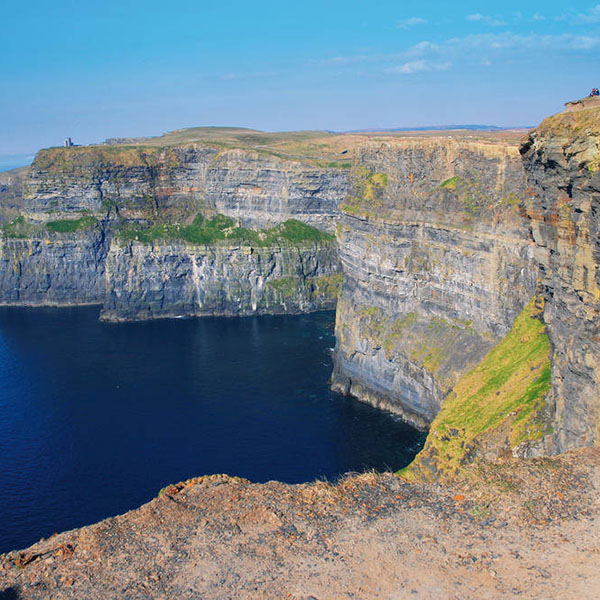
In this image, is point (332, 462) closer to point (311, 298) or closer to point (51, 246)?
point (311, 298)

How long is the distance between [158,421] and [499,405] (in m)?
45.0

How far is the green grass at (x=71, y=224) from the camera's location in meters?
160

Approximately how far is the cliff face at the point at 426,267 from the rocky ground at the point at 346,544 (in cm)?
4087

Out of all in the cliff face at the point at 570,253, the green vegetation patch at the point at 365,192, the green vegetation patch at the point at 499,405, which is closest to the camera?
the cliff face at the point at 570,253

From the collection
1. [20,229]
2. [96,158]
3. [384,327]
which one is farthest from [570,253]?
[20,229]

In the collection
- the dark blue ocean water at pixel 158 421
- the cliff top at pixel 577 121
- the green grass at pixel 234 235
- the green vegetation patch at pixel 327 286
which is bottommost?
the dark blue ocean water at pixel 158 421

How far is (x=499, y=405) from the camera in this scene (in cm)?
5212

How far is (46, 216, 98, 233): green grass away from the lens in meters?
160

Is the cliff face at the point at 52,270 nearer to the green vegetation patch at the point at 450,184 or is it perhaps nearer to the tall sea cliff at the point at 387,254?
the tall sea cliff at the point at 387,254

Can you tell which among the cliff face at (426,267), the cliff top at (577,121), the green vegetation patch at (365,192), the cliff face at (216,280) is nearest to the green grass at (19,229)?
the cliff face at (216,280)

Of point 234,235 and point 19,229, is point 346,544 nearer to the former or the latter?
point 234,235

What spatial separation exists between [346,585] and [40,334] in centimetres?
11683

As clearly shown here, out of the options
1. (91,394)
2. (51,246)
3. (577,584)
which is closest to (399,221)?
(91,394)

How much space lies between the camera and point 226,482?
29047 mm
